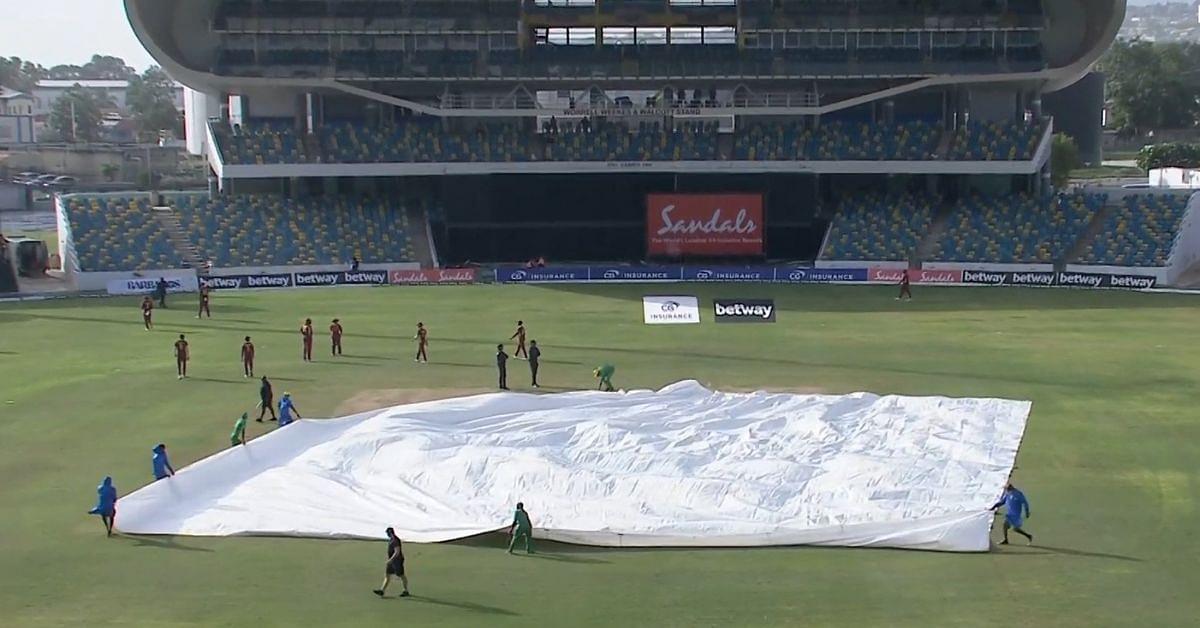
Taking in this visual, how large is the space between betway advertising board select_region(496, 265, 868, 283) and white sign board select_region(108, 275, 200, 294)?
45.1 feet

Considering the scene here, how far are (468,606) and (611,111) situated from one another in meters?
51.0

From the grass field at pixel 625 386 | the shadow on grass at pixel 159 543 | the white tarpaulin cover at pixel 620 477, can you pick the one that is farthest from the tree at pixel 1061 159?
the shadow on grass at pixel 159 543

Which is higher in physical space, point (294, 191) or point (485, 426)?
point (294, 191)

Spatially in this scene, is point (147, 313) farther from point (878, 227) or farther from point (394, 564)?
point (878, 227)

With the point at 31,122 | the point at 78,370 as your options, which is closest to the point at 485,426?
the point at 78,370

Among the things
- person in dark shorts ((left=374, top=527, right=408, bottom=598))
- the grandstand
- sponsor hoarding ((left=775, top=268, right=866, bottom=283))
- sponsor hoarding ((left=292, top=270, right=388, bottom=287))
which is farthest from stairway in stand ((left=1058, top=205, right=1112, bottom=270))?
person in dark shorts ((left=374, top=527, right=408, bottom=598))

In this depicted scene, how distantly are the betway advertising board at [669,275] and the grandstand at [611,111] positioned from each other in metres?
3.84

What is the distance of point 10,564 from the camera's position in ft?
69.4

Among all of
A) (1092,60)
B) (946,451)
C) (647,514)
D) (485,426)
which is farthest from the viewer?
(1092,60)

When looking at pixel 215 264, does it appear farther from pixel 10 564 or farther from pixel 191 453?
pixel 10 564

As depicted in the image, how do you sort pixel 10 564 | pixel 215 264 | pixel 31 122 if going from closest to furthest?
pixel 10 564 < pixel 215 264 < pixel 31 122

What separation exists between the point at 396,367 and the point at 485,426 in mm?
10625

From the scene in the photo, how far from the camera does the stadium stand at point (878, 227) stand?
2467 inches

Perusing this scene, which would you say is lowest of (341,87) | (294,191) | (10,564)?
(10,564)
